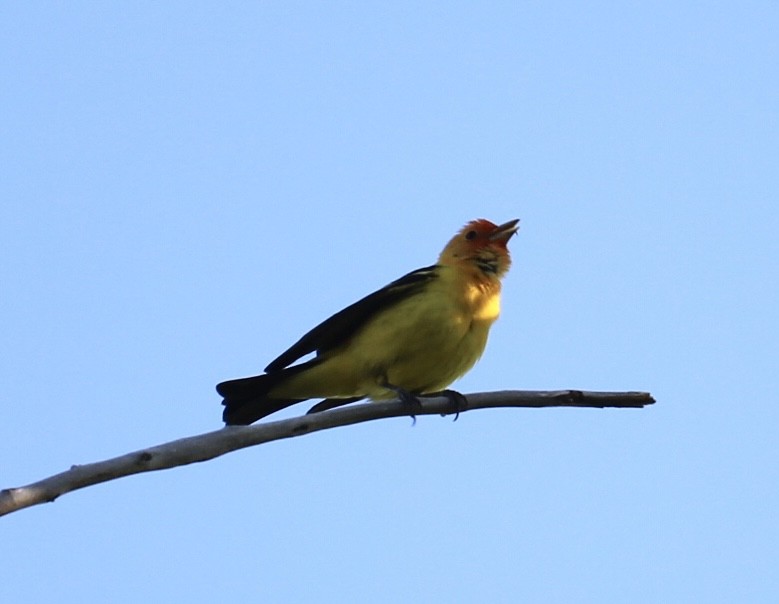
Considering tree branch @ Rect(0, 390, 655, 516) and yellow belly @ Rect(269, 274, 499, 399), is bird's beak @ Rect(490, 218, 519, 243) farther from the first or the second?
tree branch @ Rect(0, 390, 655, 516)

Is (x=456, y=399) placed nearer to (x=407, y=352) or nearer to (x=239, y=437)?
(x=407, y=352)

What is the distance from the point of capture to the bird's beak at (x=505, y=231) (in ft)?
33.3

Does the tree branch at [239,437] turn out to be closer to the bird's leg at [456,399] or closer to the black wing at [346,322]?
the bird's leg at [456,399]

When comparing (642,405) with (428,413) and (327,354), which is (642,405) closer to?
(428,413)

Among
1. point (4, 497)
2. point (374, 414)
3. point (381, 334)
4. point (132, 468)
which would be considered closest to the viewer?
point (4, 497)

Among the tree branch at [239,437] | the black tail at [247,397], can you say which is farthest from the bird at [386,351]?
the tree branch at [239,437]

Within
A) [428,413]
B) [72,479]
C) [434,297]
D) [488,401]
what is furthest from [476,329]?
[72,479]

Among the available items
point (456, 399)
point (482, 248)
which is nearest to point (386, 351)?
point (456, 399)

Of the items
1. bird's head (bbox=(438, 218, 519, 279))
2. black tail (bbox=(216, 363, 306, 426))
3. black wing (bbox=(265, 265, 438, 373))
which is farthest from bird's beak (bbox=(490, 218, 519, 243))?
black tail (bbox=(216, 363, 306, 426))

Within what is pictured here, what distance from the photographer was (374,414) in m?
6.47

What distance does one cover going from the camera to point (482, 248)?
32.4ft

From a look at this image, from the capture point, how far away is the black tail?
8.66 meters

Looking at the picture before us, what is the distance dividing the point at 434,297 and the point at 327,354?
90cm

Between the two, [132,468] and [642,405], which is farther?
[642,405]
